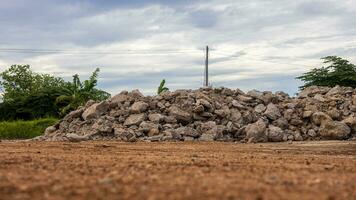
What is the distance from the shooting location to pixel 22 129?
31.3 metres

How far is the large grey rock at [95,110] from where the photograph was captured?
959 inches

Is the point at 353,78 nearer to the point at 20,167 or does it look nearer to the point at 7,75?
the point at 20,167

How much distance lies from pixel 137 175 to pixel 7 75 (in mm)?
56787

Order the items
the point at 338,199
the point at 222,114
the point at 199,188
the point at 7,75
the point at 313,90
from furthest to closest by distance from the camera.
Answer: the point at 7,75 → the point at 313,90 → the point at 222,114 → the point at 199,188 → the point at 338,199

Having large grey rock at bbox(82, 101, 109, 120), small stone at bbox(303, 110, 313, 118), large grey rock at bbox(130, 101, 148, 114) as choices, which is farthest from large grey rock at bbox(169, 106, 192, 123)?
small stone at bbox(303, 110, 313, 118)

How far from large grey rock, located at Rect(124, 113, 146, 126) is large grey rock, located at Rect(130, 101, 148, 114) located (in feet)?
0.79

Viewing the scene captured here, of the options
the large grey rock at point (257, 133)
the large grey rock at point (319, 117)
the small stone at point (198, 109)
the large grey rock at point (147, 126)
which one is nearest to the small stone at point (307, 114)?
the large grey rock at point (319, 117)

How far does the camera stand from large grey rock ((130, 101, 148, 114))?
2406cm

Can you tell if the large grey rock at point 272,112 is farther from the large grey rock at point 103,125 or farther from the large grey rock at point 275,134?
the large grey rock at point 103,125

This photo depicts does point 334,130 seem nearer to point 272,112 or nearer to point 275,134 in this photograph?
point 275,134

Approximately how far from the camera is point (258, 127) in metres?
22.5

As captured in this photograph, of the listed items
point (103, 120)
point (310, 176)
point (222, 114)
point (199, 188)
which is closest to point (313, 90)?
point (222, 114)

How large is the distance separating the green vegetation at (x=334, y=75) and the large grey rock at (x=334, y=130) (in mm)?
13950

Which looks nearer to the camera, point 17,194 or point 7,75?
point 17,194
